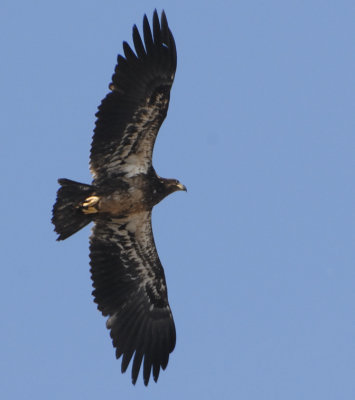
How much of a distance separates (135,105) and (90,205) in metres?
1.74

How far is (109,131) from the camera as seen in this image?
18.2 metres

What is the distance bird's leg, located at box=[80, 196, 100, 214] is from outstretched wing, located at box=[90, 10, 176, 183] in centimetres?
37

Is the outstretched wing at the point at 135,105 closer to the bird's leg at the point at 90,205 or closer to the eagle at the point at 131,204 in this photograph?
the eagle at the point at 131,204

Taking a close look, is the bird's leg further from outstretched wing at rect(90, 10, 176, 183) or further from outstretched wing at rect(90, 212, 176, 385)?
outstretched wing at rect(90, 212, 176, 385)

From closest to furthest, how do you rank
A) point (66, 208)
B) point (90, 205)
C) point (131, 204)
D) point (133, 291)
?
point (66, 208), point (90, 205), point (131, 204), point (133, 291)

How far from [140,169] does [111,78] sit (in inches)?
63.2

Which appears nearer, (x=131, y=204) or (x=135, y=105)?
(x=135, y=105)

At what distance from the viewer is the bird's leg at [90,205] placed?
1812 centimetres

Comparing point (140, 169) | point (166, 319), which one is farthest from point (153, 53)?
point (166, 319)

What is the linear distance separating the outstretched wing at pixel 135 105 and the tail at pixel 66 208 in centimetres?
59

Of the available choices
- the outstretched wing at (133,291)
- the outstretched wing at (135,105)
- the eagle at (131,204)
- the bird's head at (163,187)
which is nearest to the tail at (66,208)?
the eagle at (131,204)

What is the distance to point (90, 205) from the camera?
59.6 ft

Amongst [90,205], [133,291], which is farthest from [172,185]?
[133,291]

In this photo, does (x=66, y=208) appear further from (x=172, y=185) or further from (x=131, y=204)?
(x=172, y=185)
